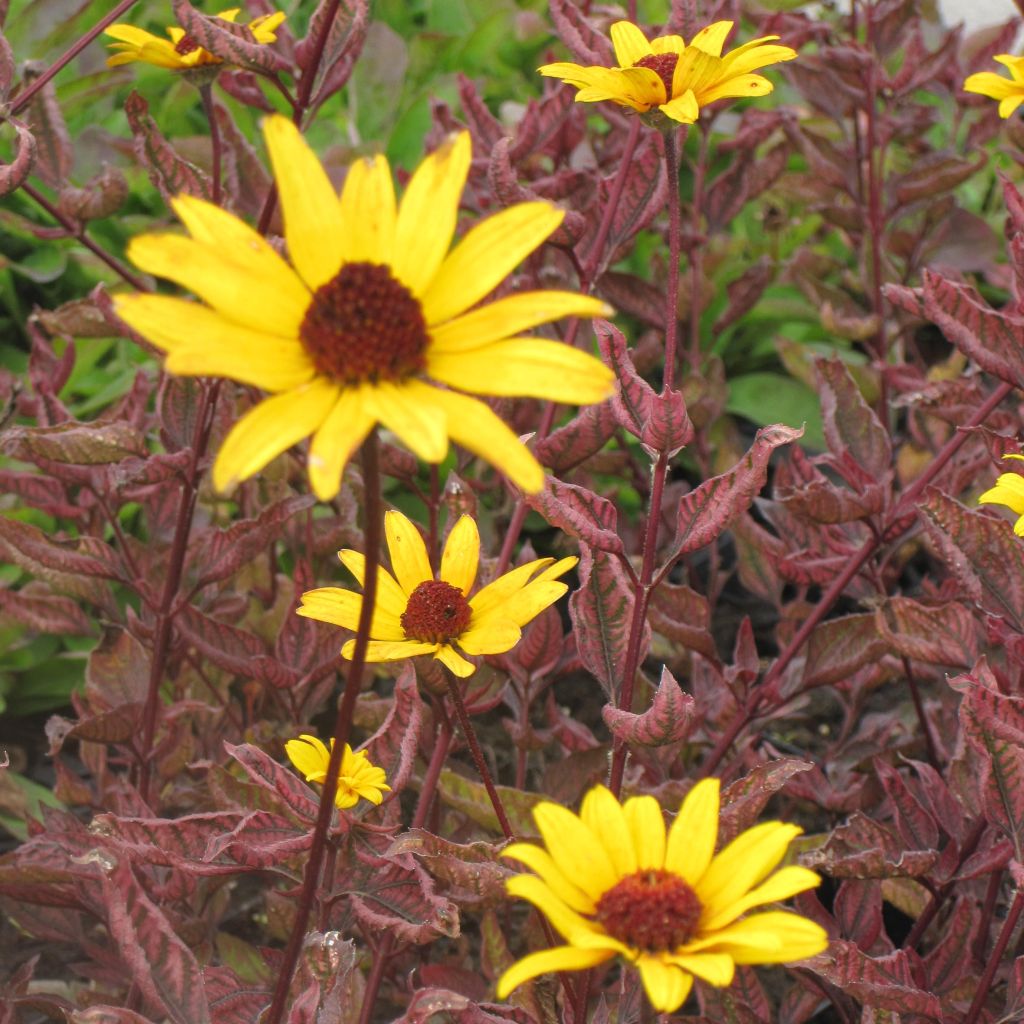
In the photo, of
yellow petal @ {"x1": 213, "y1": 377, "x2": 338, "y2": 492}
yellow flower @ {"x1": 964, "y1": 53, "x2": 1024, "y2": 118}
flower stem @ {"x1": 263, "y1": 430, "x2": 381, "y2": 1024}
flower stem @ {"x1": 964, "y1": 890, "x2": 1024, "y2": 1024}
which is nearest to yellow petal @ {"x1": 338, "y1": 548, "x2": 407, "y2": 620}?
flower stem @ {"x1": 263, "y1": 430, "x2": 381, "y2": 1024}

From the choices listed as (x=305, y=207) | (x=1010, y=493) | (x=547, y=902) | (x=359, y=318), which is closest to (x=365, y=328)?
(x=359, y=318)

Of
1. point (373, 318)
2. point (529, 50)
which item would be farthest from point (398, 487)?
point (373, 318)

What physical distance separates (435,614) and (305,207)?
1.19 ft

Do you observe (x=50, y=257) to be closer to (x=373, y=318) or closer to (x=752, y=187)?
(x=752, y=187)

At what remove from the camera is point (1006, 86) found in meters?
1.40

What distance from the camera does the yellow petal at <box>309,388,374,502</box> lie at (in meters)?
0.67

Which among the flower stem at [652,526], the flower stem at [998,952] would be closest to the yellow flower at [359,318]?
the flower stem at [652,526]

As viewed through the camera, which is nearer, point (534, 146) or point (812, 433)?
point (534, 146)

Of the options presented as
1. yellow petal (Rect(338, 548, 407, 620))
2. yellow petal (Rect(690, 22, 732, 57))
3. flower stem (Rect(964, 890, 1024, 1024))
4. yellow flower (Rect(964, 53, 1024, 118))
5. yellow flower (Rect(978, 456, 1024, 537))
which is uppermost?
yellow petal (Rect(690, 22, 732, 57))

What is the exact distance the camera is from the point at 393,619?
3.67 feet

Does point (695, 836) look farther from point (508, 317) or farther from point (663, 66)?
point (663, 66)

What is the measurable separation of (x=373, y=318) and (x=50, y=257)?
1.99 meters

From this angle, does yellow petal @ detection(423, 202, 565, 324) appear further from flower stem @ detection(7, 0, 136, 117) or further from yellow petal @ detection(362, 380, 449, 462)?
flower stem @ detection(7, 0, 136, 117)

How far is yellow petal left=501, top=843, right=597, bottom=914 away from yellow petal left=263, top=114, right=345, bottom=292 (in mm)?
356
